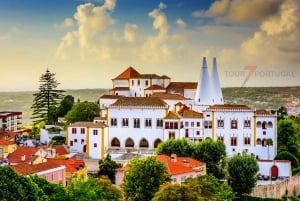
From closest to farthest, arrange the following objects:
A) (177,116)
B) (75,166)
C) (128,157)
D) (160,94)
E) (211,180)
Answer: (211,180) → (75,166) → (128,157) → (177,116) → (160,94)

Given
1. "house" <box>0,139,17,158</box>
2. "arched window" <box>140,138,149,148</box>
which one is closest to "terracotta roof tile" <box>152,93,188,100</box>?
"arched window" <box>140,138,149,148</box>

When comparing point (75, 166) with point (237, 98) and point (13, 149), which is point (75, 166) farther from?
point (237, 98)

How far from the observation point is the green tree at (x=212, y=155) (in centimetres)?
4012

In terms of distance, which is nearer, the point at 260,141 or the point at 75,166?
the point at 75,166

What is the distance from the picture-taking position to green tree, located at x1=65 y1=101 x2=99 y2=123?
166ft

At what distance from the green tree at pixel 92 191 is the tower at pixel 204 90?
1992cm

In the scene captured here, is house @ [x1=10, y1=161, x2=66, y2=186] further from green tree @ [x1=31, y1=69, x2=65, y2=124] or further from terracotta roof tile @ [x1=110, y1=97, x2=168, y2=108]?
green tree @ [x1=31, y1=69, x2=65, y2=124]

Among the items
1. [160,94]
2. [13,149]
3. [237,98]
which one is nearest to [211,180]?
[13,149]

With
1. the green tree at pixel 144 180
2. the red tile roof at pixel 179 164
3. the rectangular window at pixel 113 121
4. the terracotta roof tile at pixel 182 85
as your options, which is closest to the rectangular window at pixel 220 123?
the red tile roof at pixel 179 164

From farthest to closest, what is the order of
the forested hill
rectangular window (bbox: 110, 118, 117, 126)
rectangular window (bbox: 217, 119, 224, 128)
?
the forested hill → rectangular window (bbox: 110, 118, 117, 126) → rectangular window (bbox: 217, 119, 224, 128)

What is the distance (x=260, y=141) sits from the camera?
4497 centimetres

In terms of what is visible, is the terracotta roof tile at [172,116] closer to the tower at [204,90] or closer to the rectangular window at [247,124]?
the tower at [204,90]

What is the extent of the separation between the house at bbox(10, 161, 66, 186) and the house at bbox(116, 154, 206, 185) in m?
3.41

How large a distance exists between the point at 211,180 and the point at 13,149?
46.3 ft
